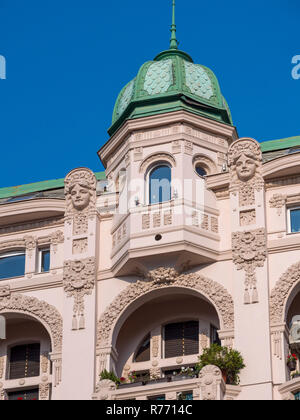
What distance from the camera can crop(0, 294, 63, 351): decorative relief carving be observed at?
5350cm

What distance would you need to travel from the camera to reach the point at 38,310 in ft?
178

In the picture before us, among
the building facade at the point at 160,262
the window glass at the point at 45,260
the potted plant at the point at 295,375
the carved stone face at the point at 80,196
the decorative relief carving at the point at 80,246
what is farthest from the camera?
the window glass at the point at 45,260

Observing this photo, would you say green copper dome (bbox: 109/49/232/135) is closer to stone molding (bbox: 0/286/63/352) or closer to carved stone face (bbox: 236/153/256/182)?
carved stone face (bbox: 236/153/256/182)

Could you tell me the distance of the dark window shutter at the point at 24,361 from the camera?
181 feet

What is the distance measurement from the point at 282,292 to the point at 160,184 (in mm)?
6457

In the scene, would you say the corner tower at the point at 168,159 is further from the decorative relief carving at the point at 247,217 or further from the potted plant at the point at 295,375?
the potted plant at the point at 295,375

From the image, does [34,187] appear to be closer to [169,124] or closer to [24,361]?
[169,124]

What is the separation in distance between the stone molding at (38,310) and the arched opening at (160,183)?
16.9 feet

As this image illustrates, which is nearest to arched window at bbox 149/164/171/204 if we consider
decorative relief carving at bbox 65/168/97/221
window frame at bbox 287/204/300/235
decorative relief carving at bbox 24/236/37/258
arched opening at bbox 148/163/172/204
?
arched opening at bbox 148/163/172/204

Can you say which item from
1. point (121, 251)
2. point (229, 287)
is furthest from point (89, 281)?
point (229, 287)

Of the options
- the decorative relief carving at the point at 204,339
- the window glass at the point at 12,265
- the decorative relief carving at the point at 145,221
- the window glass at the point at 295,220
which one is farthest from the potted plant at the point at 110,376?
the window glass at the point at 295,220

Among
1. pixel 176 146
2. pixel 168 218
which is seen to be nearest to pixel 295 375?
pixel 168 218

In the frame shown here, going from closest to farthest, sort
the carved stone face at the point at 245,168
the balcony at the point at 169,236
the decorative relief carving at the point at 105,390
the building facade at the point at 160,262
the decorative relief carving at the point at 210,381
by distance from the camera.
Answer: the decorative relief carving at the point at 210,381, the decorative relief carving at the point at 105,390, the building facade at the point at 160,262, the balcony at the point at 169,236, the carved stone face at the point at 245,168
